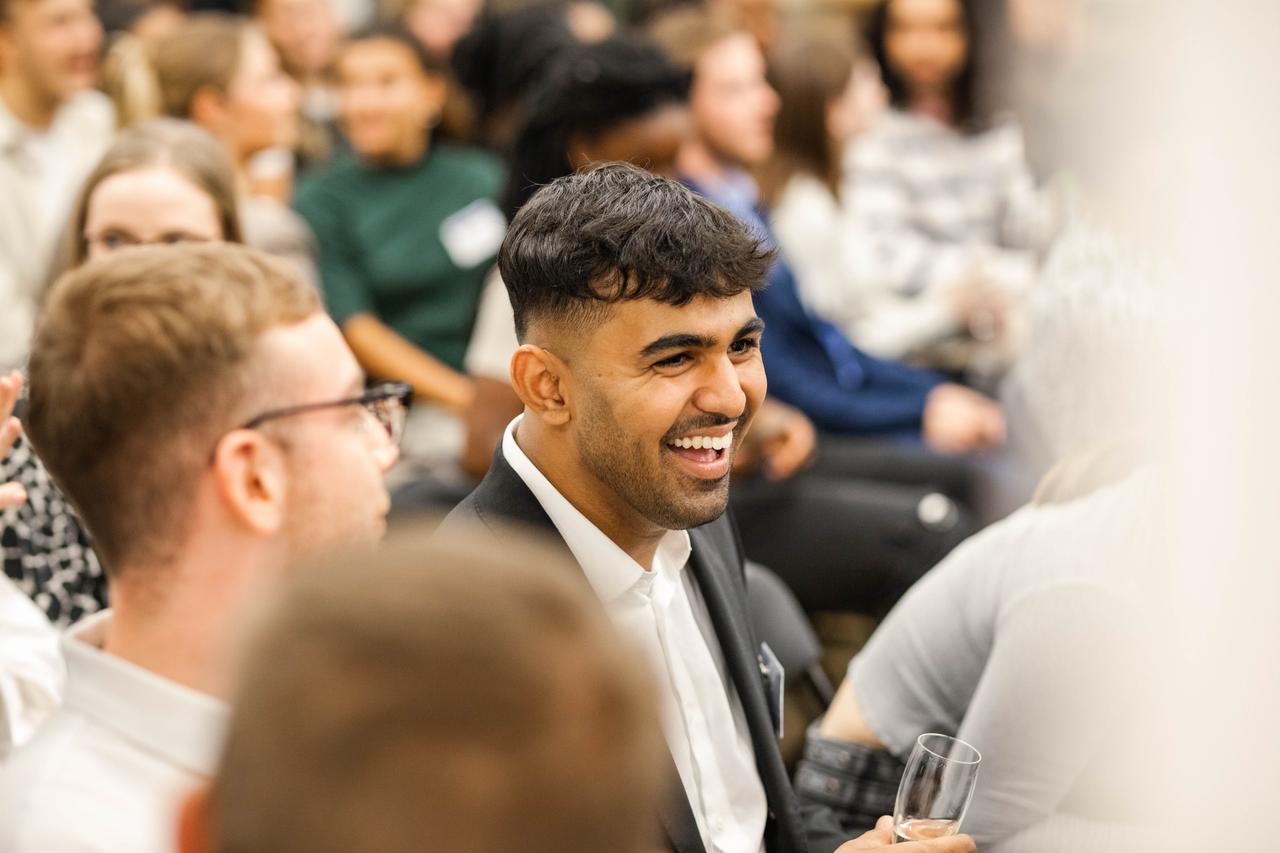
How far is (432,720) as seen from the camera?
596 mm

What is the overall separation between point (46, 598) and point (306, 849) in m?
1.50

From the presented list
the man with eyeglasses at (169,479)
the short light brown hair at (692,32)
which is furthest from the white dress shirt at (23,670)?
the short light brown hair at (692,32)

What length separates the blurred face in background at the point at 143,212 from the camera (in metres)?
2.15

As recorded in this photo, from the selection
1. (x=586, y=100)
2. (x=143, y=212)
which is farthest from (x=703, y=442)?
(x=586, y=100)

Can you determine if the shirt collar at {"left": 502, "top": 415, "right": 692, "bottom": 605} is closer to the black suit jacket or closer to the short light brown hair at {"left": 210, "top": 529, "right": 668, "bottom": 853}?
the black suit jacket

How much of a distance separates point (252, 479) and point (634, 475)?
386mm

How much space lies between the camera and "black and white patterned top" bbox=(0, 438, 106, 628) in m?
1.91

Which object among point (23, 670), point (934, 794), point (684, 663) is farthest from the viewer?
point (23, 670)

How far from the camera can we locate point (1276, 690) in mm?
822

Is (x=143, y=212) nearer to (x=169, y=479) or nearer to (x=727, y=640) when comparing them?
(x=169, y=479)

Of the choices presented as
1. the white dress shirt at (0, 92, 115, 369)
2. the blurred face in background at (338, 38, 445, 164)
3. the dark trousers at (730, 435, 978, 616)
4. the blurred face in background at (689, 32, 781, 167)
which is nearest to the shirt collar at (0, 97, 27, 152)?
the white dress shirt at (0, 92, 115, 369)

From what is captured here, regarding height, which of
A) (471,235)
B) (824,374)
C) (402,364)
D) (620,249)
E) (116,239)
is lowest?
(402,364)

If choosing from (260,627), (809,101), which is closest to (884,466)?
(809,101)

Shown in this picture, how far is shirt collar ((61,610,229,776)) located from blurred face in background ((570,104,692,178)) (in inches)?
69.7
